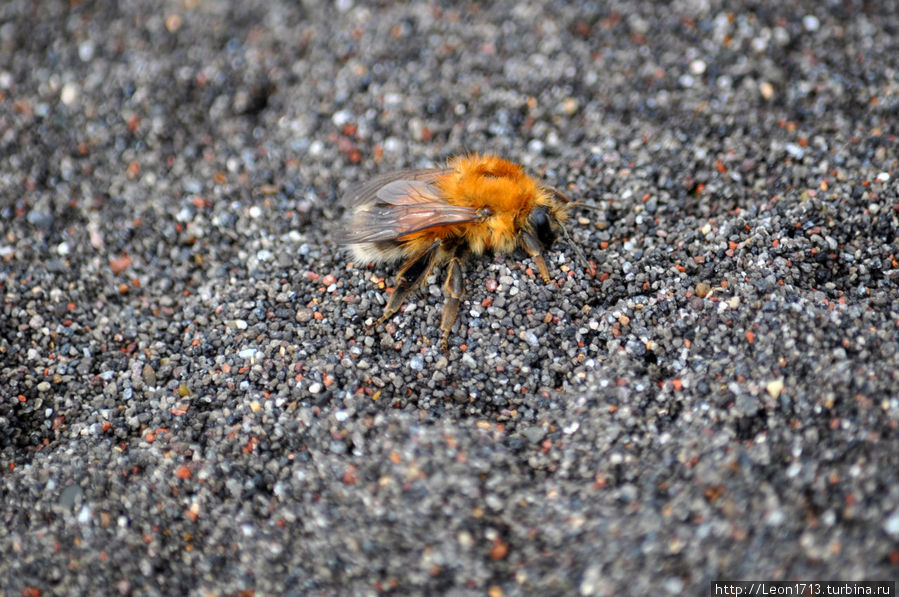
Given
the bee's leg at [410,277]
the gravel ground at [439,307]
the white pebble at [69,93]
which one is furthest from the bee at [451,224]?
the white pebble at [69,93]

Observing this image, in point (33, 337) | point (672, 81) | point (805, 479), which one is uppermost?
point (672, 81)

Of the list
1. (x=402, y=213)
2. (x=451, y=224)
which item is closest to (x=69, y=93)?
(x=402, y=213)

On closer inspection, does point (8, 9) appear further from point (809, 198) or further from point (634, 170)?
point (809, 198)

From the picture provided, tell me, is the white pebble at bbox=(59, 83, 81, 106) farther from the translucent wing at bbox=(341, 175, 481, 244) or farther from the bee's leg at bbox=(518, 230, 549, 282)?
the bee's leg at bbox=(518, 230, 549, 282)

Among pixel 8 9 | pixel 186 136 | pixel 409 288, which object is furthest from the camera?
pixel 8 9

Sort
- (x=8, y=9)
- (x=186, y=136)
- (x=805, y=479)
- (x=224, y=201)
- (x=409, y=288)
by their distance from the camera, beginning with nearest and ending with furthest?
(x=805, y=479) → (x=409, y=288) → (x=224, y=201) → (x=186, y=136) → (x=8, y=9)

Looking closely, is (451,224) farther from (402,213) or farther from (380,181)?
(380,181)

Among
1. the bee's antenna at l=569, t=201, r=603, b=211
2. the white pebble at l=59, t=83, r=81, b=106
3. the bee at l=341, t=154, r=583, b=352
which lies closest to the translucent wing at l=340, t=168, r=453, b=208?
the bee at l=341, t=154, r=583, b=352

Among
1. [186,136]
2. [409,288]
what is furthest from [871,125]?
[186,136]

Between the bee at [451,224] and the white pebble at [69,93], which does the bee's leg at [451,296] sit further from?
the white pebble at [69,93]
